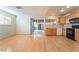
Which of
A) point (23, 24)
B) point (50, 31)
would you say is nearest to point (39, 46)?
point (50, 31)

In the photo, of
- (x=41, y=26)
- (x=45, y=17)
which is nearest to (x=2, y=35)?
(x=45, y=17)

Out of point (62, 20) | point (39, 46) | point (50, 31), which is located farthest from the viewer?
point (50, 31)

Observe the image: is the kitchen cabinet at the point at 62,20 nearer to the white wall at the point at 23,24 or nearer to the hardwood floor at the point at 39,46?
the white wall at the point at 23,24

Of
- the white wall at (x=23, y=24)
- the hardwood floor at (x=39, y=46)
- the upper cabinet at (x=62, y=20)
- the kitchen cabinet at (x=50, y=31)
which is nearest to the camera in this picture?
the hardwood floor at (x=39, y=46)

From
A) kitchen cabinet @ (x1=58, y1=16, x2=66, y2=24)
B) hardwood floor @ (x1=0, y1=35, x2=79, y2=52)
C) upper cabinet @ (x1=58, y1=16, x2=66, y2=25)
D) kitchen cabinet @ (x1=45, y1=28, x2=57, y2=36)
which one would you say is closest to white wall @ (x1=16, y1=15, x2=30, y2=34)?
kitchen cabinet @ (x1=45, y1=28, x2=57, y2=36)

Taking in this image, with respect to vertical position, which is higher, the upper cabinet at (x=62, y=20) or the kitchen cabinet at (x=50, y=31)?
the upper cabinet at (x=62, y=20)

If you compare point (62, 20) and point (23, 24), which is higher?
point (62, 20)

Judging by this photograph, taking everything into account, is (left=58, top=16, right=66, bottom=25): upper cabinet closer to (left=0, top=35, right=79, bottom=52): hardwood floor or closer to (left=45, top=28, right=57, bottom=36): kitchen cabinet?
(left=45, top=28, right=57, bottom=36): kitchen cabinet

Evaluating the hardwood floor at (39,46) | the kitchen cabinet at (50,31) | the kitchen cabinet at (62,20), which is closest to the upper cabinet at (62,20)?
the kitchen cabinet at (62,20)

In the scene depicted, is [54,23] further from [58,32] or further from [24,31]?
[24,31]

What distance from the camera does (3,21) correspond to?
8711mm

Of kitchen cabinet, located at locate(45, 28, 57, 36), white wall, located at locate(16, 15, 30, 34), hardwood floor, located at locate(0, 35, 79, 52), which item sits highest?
white wall, located at locate(16, 15, 30, 34)

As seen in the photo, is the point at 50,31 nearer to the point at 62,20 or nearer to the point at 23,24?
the point at 62,20
